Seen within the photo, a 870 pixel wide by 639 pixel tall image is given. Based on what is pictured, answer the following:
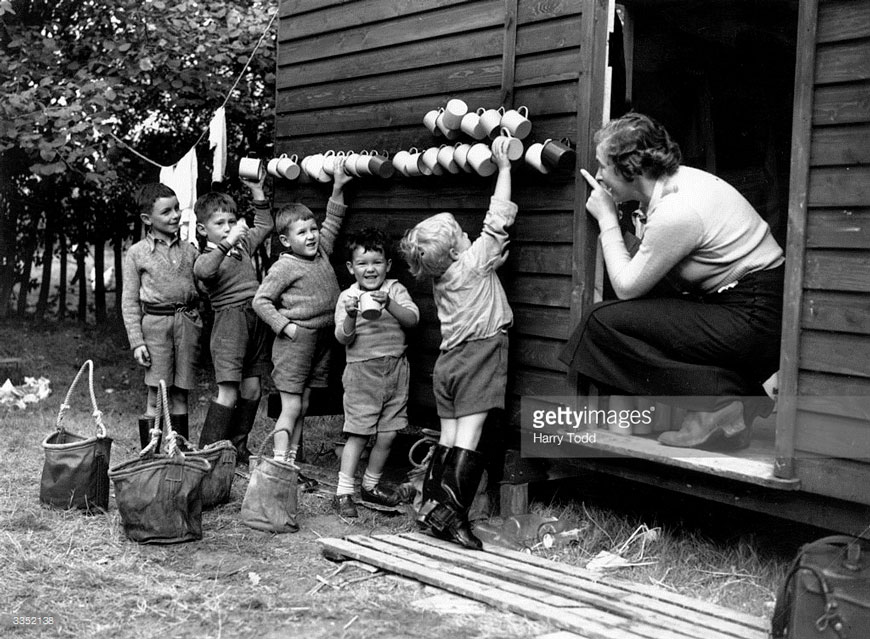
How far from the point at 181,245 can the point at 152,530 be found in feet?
7.28

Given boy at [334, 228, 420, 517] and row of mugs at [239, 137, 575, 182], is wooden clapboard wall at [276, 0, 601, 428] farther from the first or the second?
boy at [334, 228, 420, 517]

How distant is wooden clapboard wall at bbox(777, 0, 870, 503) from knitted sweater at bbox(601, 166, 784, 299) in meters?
0.43

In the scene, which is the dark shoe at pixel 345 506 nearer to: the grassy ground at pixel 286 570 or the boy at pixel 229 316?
the grassy ground at pixel 286 570

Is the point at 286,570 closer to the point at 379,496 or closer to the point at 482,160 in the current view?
the point at 379,496

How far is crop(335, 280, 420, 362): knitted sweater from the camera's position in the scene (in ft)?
17.3

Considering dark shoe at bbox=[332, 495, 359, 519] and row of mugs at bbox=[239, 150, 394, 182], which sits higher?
row of mugs at bbox=[239, 150, 394, 182]

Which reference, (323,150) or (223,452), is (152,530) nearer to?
(223,452)

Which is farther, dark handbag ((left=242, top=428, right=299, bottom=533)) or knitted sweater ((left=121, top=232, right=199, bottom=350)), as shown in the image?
knitted sweater ((left=121, top=232, right=199, bottom=350))

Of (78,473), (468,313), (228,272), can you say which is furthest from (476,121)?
(78,473)

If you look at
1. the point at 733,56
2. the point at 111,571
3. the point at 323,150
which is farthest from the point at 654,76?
the point at 111,571

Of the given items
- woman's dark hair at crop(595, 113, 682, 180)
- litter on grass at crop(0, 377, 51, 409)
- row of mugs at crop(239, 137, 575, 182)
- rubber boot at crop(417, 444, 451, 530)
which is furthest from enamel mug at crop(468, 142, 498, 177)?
litter on grass at crop(0, 377, 51, 409)

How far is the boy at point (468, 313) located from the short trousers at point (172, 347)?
189 cm

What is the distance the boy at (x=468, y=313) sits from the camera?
4.73m

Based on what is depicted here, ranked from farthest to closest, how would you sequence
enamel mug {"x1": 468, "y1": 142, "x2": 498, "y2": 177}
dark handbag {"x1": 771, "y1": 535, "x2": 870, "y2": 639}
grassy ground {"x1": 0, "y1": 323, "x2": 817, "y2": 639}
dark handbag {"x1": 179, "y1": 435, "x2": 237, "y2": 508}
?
dark handbag {"x1": 179, "y1": 435, "x2": 237, "y2": 508} < enamel mug {"x1": 468, "y1": 142, "x2": 498, "y2": 177} < grassy ground {"x1": 0, "y1": 323, "x2": 817, "y2": 639} < dark handbag {"x1": 771, "y1": 535, "x2": 870, "y2": 639}
